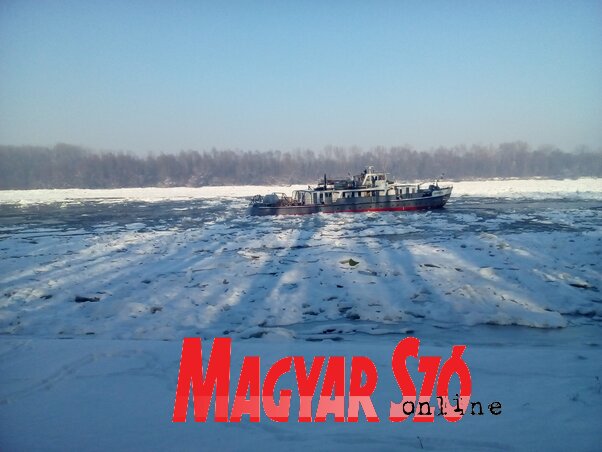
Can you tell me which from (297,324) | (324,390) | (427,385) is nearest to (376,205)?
(297,324)

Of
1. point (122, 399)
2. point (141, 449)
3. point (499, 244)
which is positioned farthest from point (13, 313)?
point (499, 244)

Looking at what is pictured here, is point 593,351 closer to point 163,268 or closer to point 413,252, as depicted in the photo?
point 413,252

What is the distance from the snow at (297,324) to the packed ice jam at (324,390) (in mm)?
130

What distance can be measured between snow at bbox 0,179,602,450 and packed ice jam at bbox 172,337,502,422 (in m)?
0.13

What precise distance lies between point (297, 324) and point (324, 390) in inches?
113

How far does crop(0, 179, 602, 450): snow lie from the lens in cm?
326

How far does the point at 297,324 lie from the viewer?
263 inches

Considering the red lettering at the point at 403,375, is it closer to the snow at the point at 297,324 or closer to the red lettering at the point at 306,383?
the snow at the point at 297,324

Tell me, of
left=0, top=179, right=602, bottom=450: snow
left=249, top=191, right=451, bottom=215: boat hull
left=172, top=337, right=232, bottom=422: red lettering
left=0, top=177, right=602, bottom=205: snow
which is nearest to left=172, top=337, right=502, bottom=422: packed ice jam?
left=172, top=337, right=232, bottom=422: red lettering

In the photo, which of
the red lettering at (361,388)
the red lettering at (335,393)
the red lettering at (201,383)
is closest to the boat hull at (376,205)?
the red lettering at (201,383)

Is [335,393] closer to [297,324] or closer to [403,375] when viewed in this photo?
[403,375]

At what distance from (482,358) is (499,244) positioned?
9326mm

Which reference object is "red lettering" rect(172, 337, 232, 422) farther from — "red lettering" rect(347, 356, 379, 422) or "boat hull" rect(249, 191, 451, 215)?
"boat hull" rect(249, 191, 451, 215)

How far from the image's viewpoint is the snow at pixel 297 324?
326 centimetres
